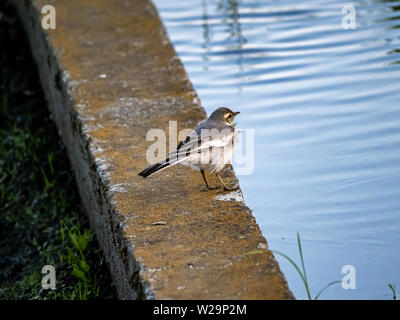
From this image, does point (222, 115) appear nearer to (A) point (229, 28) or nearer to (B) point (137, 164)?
(B) point (137, 164)

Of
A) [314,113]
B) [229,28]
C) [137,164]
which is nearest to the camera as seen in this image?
[137,164]

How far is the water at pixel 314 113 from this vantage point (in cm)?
374

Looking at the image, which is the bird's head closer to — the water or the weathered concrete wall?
the weathered concrete wall

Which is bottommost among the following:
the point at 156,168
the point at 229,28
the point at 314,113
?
the point at 314,113

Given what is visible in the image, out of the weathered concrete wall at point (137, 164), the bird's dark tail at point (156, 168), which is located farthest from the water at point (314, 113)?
the bird's dark tail at point (156, 168)

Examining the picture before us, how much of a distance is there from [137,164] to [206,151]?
1.78ft

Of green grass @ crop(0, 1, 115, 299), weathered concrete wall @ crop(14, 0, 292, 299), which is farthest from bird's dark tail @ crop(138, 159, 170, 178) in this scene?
green grass @ crop(0, 1, 115, 299)

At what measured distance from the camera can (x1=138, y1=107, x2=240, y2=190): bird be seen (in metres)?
3.36

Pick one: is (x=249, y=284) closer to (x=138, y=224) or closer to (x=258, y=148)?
(x=138, y=224)

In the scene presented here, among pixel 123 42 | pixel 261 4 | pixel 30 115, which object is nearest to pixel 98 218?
pixel 123 42

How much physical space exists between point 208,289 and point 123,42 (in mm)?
3201

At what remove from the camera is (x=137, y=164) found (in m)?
3.86

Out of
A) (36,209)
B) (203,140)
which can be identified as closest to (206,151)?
(203,140)

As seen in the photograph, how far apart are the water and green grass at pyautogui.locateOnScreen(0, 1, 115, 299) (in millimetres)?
1067
